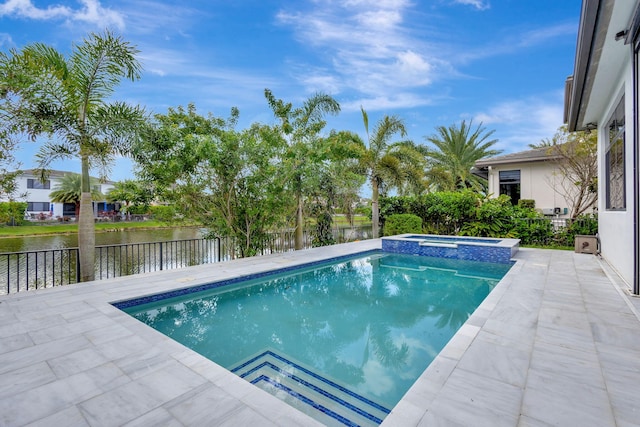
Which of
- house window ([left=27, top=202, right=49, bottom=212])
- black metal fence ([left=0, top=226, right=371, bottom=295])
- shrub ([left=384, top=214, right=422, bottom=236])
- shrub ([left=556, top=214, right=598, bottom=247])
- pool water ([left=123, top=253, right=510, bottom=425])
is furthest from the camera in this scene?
house window ([left=27, top=202, right=49, bottom=212])

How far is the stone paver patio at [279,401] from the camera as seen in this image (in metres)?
2.12

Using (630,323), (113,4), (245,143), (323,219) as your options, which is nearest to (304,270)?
(245,143)

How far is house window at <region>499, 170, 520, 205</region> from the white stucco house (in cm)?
861

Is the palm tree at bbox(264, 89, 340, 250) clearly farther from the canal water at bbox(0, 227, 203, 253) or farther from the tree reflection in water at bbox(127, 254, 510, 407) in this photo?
the canal water at bbox(0, 227, 203, 253)

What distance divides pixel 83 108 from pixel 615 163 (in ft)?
35.9

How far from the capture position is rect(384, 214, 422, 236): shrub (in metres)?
13.4

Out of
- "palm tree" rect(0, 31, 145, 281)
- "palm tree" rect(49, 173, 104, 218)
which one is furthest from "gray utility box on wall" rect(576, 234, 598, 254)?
"palm tree" rect(49, 173, 104, 218)

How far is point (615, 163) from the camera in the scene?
6695mm

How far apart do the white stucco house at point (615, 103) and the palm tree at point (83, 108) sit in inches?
297

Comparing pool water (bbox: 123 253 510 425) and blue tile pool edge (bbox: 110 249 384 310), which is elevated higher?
blue tile pool edge (bbox: 110 249 384 310)

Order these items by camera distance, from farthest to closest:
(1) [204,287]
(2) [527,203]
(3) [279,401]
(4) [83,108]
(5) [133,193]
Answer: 1. (2) [527,203]
2. (5) [133,193]
3. (4) [83,108]
4. (1) [204,287]
5. (3) [279,401]

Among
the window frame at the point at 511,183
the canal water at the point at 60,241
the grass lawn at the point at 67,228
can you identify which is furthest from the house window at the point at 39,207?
→ the window frame at the point at 511,183

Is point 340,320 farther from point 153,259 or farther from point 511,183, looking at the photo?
point 511,183

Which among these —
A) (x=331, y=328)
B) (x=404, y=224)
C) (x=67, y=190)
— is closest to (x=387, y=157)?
(x=404, y=224)
